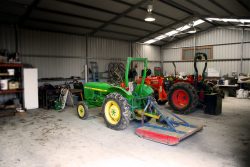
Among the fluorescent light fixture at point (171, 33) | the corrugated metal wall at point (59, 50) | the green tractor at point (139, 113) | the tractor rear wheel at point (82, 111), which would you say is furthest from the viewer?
the fluorescent light fixture at point (171, 33)

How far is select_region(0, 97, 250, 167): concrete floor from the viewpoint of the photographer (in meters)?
2.88

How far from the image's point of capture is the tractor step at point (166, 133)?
3423 millimetres

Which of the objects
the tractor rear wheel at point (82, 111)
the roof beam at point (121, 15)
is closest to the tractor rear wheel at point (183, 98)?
the tractor rear wheel at point (82, 111)

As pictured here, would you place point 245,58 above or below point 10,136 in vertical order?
above

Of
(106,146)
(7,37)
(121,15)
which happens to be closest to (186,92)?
(106,146)

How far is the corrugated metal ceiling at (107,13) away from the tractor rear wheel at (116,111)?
4.05 m

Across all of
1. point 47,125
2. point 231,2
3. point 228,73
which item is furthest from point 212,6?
point 47,125

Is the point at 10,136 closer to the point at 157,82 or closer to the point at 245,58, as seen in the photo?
the point at 157,82

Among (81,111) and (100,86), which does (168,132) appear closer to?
(100,86)

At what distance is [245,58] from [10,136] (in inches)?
454

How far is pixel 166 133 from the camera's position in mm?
3623

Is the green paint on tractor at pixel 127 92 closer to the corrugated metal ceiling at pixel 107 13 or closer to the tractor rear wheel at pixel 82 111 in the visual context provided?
the tractor rear wheel at pixel 82 111

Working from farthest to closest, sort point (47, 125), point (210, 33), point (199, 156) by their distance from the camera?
1. point (210, 33)
2. point (47, 125)
3. point (199, 156)

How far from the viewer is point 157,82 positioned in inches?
278
